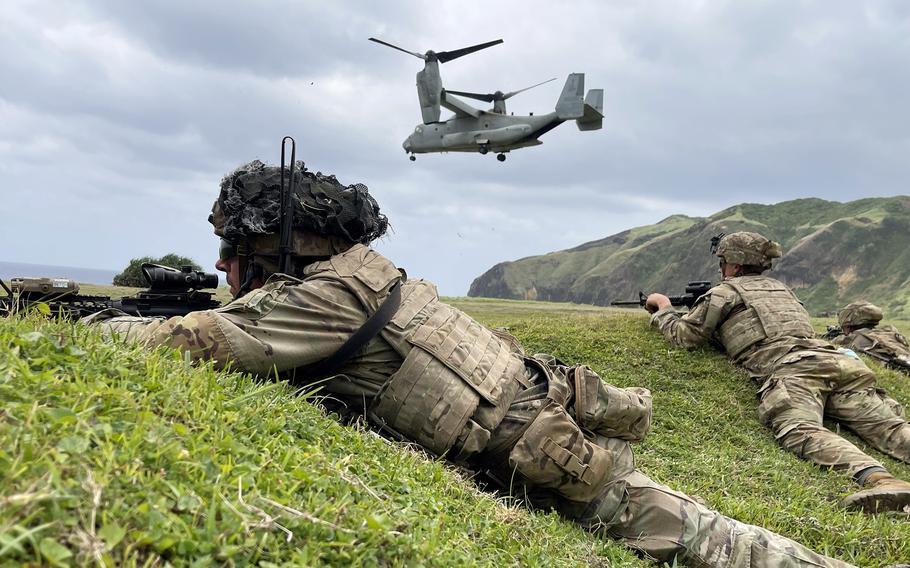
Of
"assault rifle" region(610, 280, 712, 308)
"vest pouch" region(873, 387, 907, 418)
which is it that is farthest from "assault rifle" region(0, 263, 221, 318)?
"vest pouch" region(873, 387, 907, 418)

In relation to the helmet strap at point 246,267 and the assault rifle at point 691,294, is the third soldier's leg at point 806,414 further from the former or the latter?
the helmet strap at point 246,267

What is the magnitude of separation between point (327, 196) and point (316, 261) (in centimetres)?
47

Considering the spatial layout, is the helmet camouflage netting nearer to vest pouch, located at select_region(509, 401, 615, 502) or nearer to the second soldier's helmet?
the second soldier's helmet

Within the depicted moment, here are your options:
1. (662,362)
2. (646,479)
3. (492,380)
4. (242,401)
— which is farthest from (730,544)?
(662,362)

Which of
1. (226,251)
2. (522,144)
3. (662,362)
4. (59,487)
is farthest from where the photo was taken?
(522,144)

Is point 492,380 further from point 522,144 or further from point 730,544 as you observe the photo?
point 522,144

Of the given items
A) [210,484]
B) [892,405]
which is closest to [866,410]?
[892,405]

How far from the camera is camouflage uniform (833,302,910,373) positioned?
1191 centimetres

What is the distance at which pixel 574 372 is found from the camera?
4781mm

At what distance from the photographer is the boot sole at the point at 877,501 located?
5500 millimetres

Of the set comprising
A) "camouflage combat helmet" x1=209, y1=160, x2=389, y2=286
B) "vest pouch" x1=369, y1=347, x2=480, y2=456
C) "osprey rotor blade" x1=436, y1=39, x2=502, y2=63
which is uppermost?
"osprey rotor blade" x1=436, y1=39, x2=502, y2=63

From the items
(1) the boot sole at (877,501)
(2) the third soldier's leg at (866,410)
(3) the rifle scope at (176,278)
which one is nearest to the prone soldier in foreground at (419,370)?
(3) the rifle scope at (176,278)

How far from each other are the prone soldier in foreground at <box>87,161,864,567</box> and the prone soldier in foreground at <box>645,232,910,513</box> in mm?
3057

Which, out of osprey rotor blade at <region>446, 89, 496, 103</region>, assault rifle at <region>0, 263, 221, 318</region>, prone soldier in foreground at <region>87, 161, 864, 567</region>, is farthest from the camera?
osprey rotor blade at <region>446, 89, 496, 103</region>
